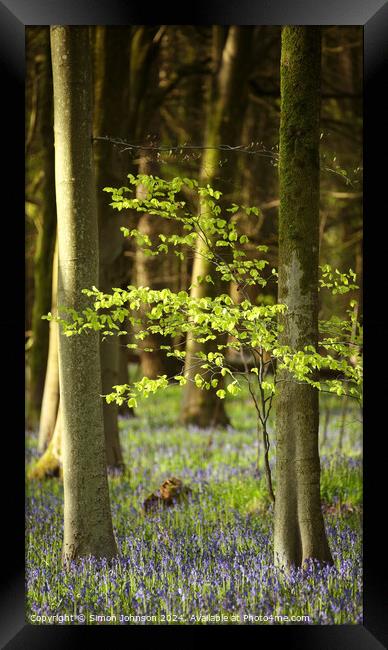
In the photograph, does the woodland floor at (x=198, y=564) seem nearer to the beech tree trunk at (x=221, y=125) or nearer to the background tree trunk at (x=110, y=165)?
the background tree trunk at (x=110, y=165)

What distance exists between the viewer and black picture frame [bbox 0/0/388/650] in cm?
438

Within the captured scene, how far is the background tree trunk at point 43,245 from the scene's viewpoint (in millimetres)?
9406

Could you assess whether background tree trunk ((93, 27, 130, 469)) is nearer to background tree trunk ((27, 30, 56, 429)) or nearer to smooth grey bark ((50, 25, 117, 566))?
background tree trunk ((27, 30, 56, 429))

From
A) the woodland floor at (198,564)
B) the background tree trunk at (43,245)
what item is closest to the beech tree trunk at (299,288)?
the woodland floor at (198,564)

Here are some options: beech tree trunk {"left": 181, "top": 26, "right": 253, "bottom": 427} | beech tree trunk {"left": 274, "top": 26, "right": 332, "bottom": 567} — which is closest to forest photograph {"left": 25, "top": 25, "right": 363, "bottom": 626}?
beech tree trunk {"left": 274, "top": 26, "right": 332, "bottom": 567}

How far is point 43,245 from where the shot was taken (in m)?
10.3

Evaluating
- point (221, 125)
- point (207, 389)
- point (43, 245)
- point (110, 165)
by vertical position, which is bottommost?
point (207, 389)

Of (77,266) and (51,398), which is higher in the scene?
(77,266)

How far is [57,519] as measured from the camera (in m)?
5.99

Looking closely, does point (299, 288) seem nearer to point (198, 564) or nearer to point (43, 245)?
point (198, 564)
